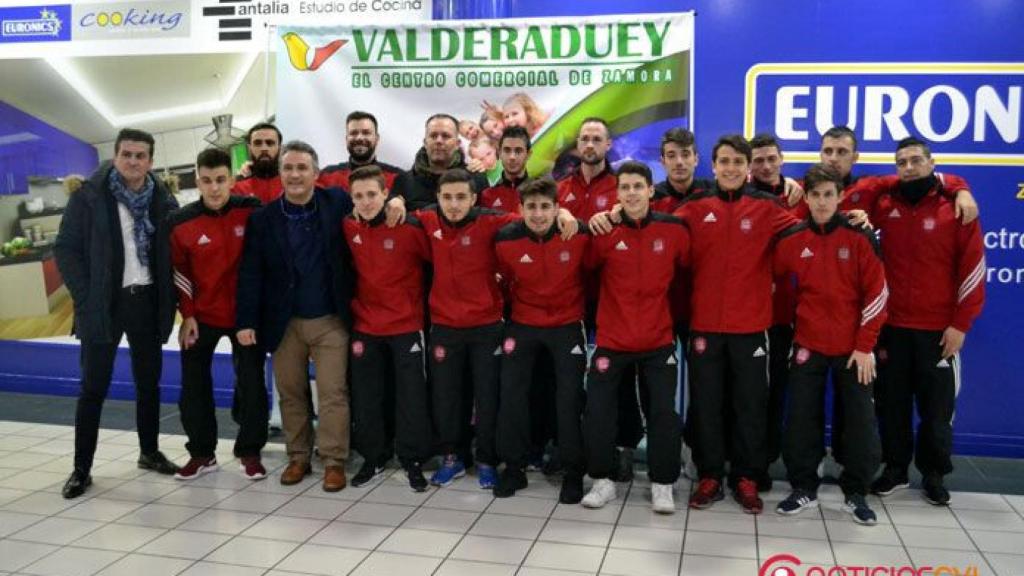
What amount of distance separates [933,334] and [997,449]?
1.26 metres

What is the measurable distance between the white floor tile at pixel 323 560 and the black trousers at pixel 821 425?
1796 millimetres

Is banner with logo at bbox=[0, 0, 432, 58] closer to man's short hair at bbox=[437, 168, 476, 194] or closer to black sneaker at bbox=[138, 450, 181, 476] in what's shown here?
man's short hair at bbox=[437, 168, 476, 194]

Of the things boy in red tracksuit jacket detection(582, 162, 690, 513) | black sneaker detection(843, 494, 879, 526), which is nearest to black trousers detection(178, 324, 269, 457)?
boy in red tracksuit jacket detection(582, 162, 690, 513)

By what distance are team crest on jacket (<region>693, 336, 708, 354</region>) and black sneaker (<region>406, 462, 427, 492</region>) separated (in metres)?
1.34

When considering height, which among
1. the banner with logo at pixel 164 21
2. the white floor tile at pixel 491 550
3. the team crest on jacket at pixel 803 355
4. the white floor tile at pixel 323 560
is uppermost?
the banner with logo at pixel 164 21

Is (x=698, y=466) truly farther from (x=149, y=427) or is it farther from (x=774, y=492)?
(x=149, y=427)

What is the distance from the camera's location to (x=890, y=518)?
338 centimetres

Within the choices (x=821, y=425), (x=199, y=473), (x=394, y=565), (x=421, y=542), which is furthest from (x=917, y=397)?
(x=199, y=473)

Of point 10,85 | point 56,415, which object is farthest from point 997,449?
point 10,85

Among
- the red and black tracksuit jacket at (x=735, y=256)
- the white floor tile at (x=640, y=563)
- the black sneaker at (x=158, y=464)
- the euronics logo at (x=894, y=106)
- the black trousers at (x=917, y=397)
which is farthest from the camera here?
the euronics logo at (x=894, y=106)

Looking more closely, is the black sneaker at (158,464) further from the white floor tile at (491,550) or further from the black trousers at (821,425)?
the black trousers at (821,425)

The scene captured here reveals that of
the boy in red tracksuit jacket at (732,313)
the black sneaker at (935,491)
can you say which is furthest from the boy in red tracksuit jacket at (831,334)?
the black sneaker at (935,491)

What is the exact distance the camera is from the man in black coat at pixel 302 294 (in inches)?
146

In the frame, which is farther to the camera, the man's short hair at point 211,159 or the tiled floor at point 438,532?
the man's short hair at point 211,159
